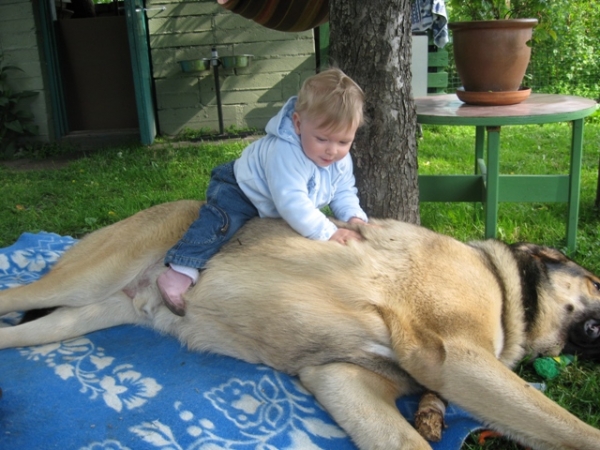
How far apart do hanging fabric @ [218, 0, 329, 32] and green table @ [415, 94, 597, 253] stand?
49.8 inches

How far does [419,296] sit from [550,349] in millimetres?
903

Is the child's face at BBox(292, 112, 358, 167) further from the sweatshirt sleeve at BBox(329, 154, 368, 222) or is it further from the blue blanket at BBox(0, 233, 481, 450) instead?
the blue blanket at BBox(0, 233, 481, 450)

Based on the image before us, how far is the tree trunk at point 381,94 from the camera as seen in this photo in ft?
12.4

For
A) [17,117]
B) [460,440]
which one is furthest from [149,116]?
[460,440]

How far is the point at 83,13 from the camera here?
40.0ft

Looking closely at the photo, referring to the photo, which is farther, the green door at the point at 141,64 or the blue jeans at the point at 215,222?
the green door at the point at 141,64

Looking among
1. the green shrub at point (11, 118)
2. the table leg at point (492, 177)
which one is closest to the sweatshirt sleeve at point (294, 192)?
the table leg at point (492, 177)

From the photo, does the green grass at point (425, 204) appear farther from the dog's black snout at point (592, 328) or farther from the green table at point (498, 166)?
the green table at point (498, 166)

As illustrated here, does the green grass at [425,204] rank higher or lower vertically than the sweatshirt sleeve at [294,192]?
lower

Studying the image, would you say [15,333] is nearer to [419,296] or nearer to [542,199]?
[419,296]

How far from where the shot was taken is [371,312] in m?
2.85

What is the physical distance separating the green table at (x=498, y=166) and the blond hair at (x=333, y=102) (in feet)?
4.48

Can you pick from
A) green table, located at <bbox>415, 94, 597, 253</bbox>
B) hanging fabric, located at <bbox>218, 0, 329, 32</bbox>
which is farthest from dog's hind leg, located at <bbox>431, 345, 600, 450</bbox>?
hanging fabric, located at <bbox>218, 0, 329, 32</bbox>

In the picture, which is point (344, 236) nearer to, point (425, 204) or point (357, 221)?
point (357, 221)
